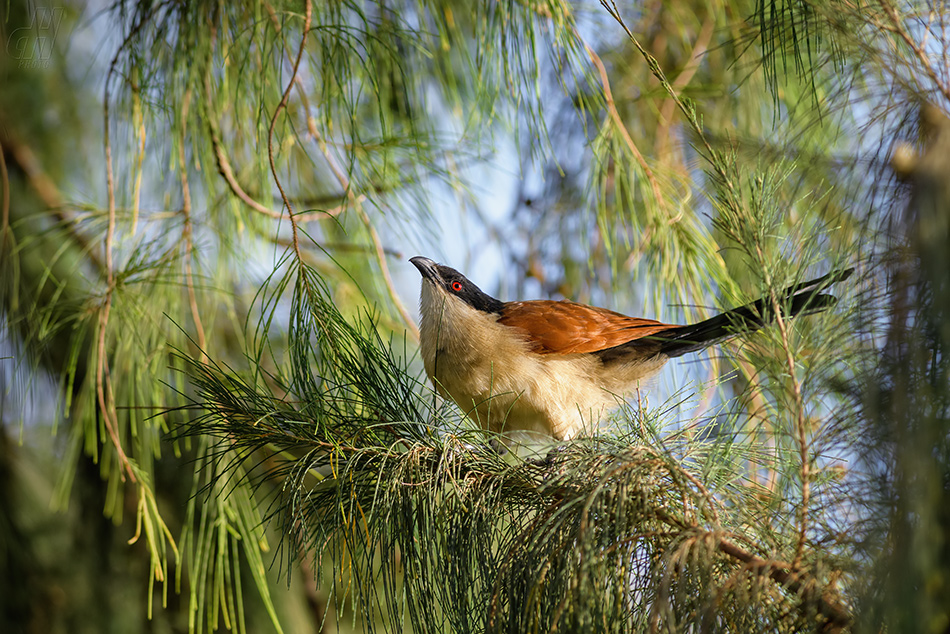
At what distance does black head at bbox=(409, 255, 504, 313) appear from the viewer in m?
2.23

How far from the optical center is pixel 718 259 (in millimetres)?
2021

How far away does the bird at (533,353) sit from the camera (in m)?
2.08

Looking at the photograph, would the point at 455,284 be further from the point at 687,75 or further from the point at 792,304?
the point at 687,75

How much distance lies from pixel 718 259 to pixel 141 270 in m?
1.54

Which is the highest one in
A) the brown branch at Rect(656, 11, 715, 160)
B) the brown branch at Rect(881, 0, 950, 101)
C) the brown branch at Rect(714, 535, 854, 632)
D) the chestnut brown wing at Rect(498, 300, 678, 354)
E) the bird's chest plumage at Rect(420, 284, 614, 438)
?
the brown branch at Rect(656, 11, 715, 160)

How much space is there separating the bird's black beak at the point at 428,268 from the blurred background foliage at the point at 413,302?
101 millimetres

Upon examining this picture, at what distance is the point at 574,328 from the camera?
2.22 metres

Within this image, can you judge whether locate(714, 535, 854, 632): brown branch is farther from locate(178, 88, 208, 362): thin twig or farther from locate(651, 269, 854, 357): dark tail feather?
locate(178, 88, 208, 362): thin twig

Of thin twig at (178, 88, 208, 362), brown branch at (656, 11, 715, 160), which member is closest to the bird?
thin twig at (178, 88, 208, 362)

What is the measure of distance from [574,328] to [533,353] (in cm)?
15

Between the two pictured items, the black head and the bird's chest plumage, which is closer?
the bird's chest plumage

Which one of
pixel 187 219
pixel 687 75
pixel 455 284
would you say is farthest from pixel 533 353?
pixel 687 75

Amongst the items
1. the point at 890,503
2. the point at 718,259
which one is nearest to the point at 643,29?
the point at 718,259

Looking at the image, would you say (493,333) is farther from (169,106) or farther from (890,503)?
(890,503)
